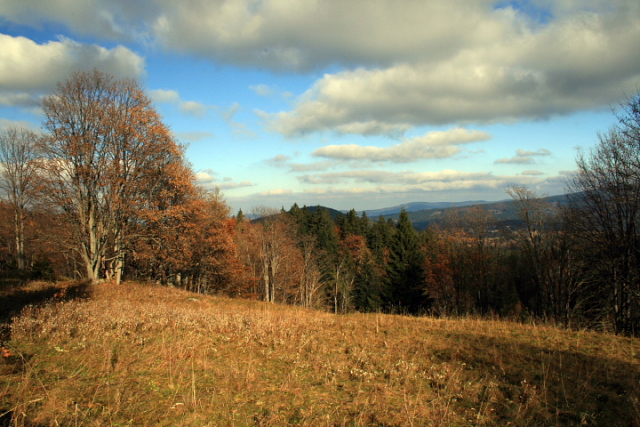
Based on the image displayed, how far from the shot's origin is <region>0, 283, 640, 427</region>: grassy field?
180 inches

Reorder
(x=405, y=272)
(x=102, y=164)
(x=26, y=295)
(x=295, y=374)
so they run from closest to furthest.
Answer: (x=295, y=374), (x=26, y=295), (x=102, y=164), (x=405, y=272)

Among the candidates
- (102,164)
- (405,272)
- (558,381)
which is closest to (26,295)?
(102,164)

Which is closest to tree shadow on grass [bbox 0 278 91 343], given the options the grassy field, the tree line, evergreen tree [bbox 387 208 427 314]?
the grassy field

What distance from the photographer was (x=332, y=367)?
651cm

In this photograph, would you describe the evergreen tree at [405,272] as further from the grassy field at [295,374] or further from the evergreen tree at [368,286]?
the grassy field at [295,374]

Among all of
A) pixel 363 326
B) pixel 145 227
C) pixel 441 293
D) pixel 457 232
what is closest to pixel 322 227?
pixel 441 293

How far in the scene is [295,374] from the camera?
20.0 feet

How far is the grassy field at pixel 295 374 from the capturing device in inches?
180

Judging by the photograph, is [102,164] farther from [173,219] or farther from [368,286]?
[368,286]

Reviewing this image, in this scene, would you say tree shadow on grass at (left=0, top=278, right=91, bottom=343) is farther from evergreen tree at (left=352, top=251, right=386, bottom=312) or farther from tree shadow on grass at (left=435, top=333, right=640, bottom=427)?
A: evergreen tree at (left=352, top=251, right=386, bottom=312)

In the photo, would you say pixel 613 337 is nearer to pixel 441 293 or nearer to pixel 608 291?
pixel 608 291

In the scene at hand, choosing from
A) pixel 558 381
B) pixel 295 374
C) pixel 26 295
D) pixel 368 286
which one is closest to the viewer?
pixel 558 381

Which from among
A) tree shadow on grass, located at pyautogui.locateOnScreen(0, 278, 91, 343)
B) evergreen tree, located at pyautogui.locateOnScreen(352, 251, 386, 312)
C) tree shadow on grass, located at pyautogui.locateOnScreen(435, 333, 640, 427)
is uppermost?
tree shadow on grass, located at pyautogui.locateOnScreen(0, 278, 91, 343)

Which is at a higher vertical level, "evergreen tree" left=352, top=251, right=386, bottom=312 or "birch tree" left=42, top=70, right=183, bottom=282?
"birch tree" left=42, top=70, right=183, bottom=282
